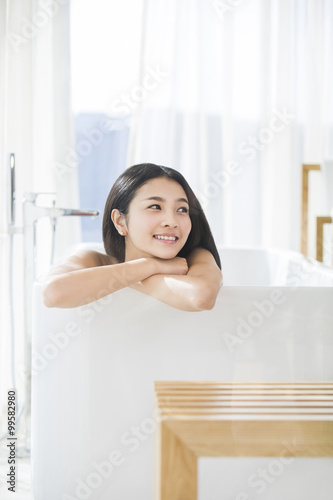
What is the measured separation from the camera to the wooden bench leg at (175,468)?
0.73 m

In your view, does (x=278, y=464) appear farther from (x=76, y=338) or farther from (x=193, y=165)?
(x=193, y=165)

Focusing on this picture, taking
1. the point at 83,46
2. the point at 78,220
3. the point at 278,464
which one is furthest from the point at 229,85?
the point at 278,464

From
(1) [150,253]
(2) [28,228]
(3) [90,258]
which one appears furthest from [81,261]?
(2) [28,228]

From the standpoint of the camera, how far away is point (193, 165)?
7.49ft

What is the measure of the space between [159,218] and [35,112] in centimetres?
109

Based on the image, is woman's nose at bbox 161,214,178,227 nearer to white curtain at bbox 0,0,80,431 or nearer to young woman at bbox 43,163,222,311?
young woman at bbox 43,163,222,311

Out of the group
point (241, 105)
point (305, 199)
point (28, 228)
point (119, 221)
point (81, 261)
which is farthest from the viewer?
point (241, 105)

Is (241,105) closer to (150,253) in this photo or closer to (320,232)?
(320,232)

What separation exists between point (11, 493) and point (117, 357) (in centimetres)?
51

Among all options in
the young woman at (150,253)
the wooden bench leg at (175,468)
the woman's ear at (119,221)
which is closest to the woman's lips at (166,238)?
the young woman at (150,253)

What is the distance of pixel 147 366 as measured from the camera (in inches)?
42.9

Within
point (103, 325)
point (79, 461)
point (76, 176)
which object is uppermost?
point (76, 176)

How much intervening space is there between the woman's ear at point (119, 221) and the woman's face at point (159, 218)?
0.09 feet

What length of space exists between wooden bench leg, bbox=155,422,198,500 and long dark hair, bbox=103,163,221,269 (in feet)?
2.07
